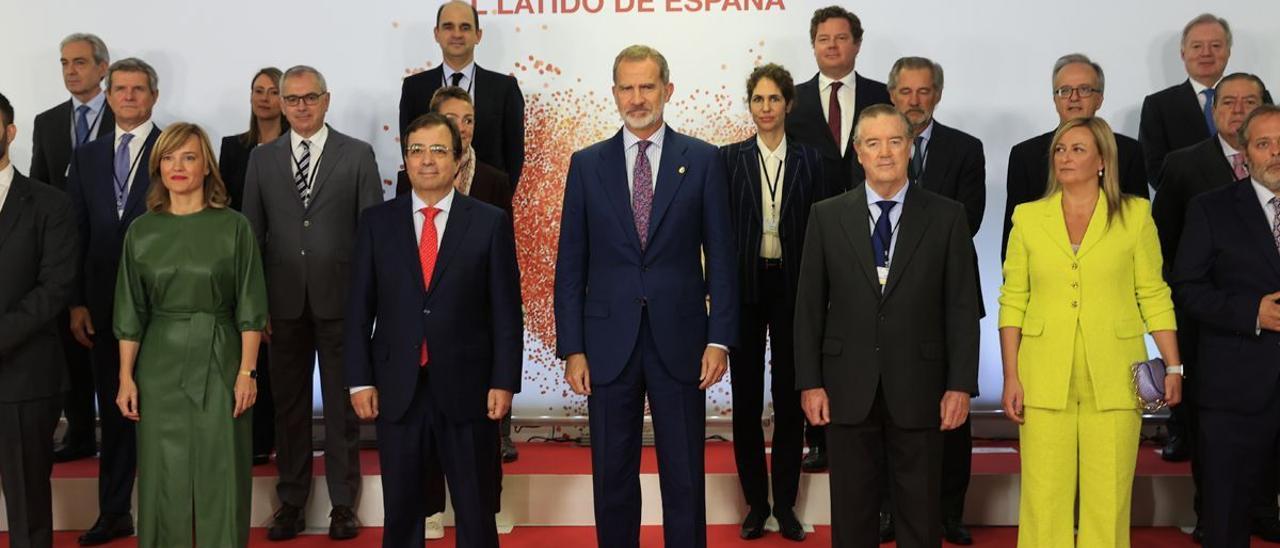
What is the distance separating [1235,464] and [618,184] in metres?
2.25

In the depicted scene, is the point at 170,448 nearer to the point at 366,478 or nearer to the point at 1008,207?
the point at 366,478

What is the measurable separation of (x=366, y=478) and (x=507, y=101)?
68.3 inches

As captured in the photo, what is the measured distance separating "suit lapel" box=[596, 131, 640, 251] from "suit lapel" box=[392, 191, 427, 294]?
21.0 inches

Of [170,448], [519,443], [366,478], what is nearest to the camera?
[170,448]

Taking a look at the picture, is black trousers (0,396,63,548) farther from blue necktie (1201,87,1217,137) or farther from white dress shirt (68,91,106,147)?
blue necktie (1201,87,1217,137)

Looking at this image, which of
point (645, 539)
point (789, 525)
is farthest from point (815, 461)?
point (645, 539)

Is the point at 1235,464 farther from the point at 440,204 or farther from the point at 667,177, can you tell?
the point at 440,204

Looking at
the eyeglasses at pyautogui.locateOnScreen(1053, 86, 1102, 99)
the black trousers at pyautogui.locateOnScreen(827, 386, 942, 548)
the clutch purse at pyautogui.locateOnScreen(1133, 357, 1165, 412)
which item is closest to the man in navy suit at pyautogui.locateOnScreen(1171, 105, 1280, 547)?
the clutch purse at pyautogui.locateOnScreen(1133, 357, 1165, 412)

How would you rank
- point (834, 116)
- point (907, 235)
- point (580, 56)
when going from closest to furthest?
point (907, 235)
point (834, 116)
point (580, 56)

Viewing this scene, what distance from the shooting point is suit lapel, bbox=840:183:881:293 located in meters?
4.08

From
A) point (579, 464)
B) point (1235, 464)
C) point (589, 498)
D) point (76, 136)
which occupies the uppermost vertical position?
point (76, 136)

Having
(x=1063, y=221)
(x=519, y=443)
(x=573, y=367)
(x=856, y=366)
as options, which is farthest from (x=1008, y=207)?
(x=519, y=443)

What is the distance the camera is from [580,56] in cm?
662

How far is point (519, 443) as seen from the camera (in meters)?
6.40
